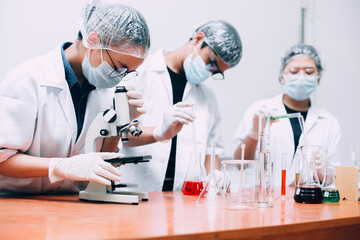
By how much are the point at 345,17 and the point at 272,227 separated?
11.3 feet

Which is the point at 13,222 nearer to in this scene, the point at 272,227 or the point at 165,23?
the point at 272,227

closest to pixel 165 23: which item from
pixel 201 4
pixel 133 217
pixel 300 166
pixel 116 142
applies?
pixel 201 4

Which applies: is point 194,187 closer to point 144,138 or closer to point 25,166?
point 144,138

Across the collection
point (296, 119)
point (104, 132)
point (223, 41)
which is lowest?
point (104, 132)

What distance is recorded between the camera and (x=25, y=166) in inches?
55.6

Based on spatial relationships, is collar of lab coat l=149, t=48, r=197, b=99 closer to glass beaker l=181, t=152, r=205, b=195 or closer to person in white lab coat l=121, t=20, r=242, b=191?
person in white lab coat l=121, t=20, r=242, b=191

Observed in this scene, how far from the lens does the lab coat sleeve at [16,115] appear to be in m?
1.41

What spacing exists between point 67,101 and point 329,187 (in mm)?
1178

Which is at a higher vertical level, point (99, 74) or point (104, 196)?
point (99, 74)

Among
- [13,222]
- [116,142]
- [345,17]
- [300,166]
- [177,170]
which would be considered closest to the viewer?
[13,222]

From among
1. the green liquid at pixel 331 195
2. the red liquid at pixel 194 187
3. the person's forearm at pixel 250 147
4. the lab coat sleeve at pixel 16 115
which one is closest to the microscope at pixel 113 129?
the lab coat sleeve at pixel 16 115

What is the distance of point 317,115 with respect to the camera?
9.10ft

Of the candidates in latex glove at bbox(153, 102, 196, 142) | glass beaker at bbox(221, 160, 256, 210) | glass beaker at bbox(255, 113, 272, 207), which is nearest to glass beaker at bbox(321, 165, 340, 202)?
glass beaker at bbox(255, 113, 272, 207)

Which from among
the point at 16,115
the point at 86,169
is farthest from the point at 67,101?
the point at 86,169
